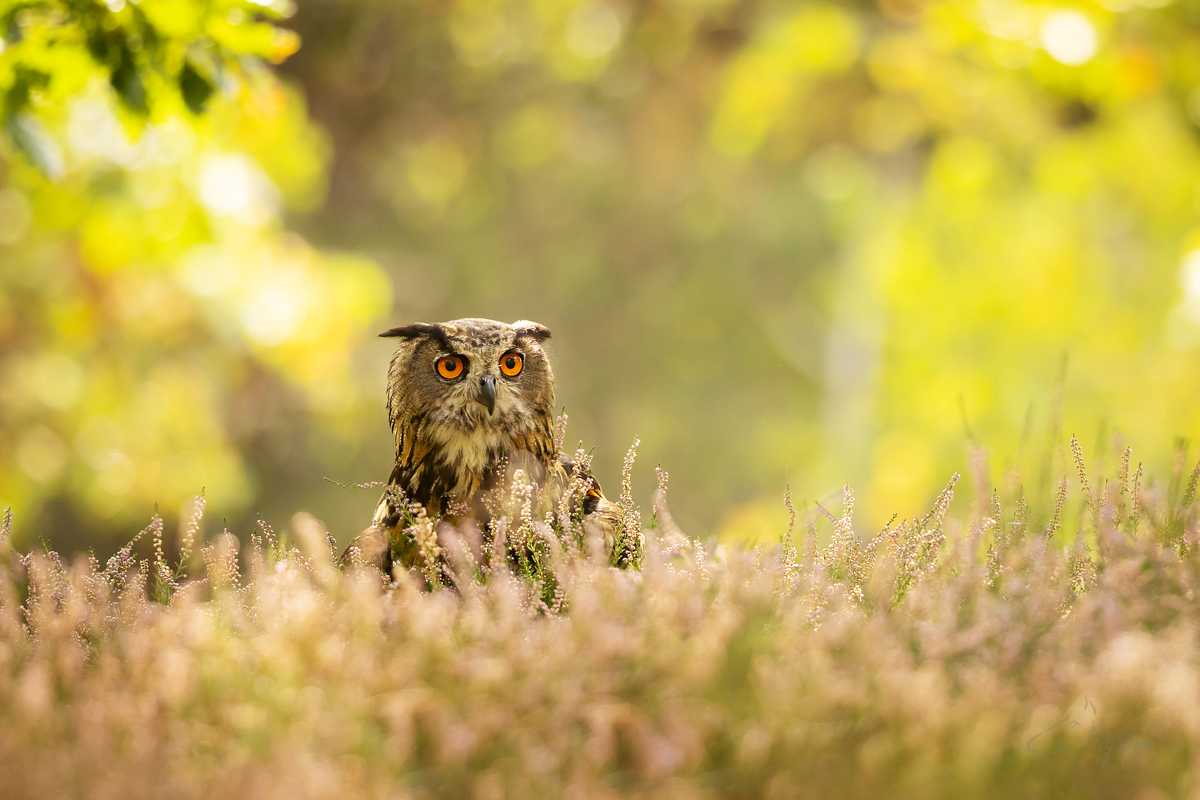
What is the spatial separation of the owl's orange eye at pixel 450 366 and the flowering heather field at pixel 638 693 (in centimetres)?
123

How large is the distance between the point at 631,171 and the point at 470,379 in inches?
809

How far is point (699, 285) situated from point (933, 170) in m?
15.3

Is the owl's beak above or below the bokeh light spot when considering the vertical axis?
below

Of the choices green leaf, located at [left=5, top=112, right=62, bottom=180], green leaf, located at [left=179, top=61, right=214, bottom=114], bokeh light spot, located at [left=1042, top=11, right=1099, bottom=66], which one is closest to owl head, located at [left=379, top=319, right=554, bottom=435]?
green leaf, located at [left=179, top=61, right=214, bottom=114]

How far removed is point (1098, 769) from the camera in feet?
5.60

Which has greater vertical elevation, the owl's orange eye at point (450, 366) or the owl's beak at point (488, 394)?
the owl's orange eye at point (450, 366)

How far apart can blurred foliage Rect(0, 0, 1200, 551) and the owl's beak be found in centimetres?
137

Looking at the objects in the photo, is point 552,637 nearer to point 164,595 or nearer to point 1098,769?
point 1098,769

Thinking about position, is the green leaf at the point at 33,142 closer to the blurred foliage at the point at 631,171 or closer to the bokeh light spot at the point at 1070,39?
the blurred foliage at the point at 631,171

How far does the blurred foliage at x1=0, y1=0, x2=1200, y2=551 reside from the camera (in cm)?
680

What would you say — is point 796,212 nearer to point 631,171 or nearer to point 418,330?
point 631,171

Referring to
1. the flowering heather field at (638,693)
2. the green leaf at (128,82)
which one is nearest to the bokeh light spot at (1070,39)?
the flowering heather field at (638,693)

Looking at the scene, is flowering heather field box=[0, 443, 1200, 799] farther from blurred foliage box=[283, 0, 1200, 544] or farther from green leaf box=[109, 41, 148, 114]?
green leaf box=[109, 41, 148, 114]

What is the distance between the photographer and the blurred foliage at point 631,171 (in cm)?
680
